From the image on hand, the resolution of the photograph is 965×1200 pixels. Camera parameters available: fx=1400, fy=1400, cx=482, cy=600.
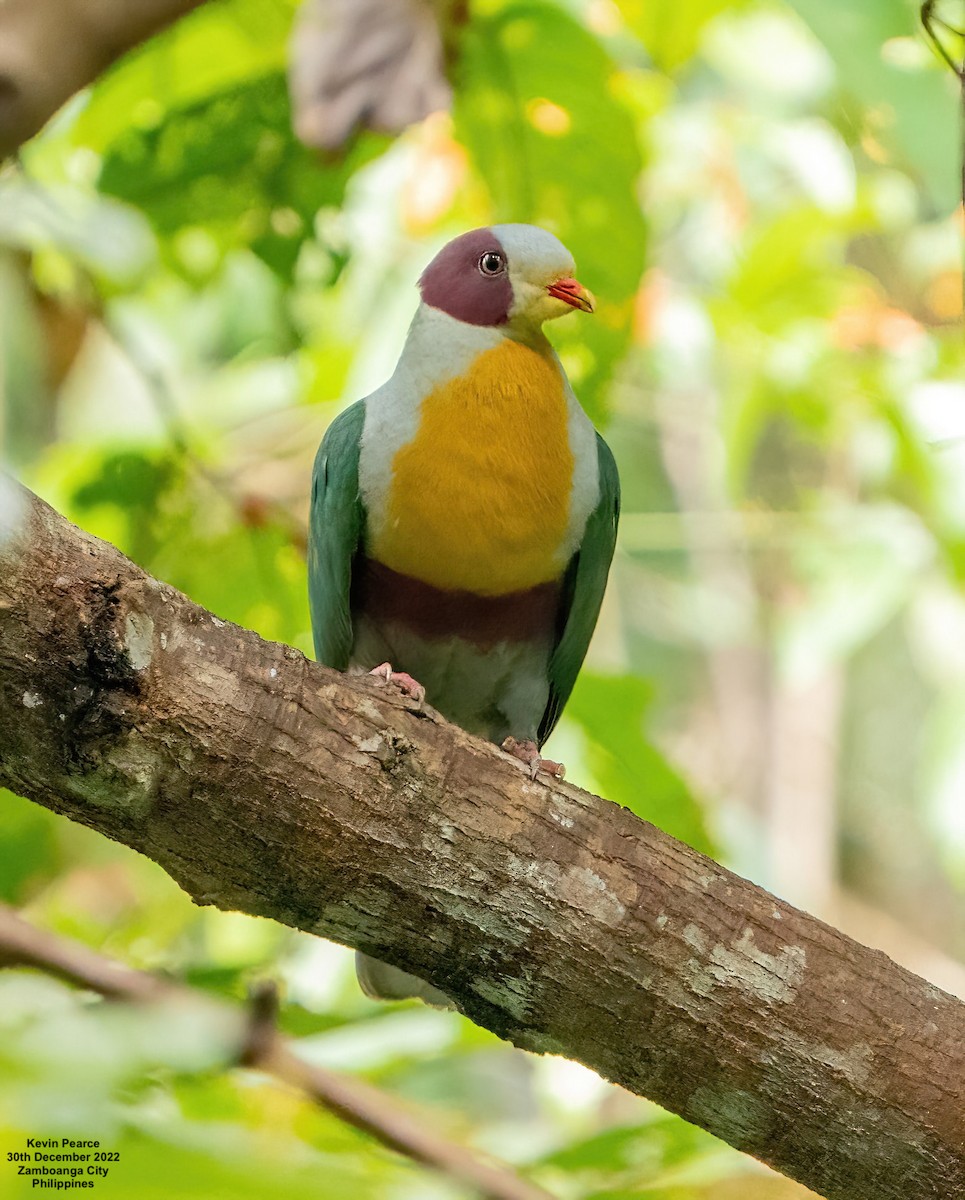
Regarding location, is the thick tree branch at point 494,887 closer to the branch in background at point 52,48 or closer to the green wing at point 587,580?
the branch in background at point 52,48

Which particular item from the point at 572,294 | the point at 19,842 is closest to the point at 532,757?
the point at 572,294

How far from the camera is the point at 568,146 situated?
3.36 meters

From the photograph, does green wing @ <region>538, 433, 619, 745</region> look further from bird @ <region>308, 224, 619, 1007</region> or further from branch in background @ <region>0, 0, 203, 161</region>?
branch in background @ <region>0, 0, 203, 161</region>

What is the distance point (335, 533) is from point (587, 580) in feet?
1.85

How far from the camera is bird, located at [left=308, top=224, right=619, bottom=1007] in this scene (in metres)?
2.89

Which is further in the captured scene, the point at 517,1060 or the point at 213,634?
the point at 517,1060

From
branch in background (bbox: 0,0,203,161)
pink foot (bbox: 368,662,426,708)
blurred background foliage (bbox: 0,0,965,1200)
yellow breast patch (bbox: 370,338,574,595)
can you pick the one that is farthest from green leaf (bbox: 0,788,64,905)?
branch in background (bbox: 0,0,203,161)

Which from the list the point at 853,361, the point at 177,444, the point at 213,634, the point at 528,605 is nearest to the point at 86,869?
the point at 177,444

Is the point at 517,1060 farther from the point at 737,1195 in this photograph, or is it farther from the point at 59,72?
the point at 59,72

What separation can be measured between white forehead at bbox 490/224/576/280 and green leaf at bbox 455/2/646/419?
34 cm

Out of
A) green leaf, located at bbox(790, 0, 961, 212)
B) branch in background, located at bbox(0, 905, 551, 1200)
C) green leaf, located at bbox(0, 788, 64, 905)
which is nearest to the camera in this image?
branch in background, located at bbox(0, 905, 551, 1200)

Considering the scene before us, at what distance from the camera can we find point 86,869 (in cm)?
437

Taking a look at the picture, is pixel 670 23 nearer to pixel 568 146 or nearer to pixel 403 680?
pixel 568 146

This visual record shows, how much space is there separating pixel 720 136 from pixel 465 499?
3.12 meters
